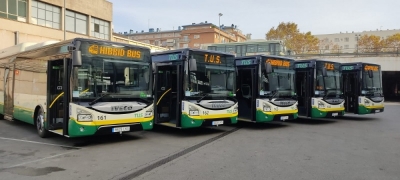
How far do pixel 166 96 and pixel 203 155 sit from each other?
4439 millimetres

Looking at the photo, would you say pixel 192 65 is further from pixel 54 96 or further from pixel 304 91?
pixel 304 91

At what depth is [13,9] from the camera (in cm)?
2888

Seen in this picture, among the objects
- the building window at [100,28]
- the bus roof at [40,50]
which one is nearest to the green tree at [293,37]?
the building window at [100,28]

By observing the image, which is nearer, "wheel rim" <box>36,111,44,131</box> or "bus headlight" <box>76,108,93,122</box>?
"bus headlight" <box>76,108,93,122</box>

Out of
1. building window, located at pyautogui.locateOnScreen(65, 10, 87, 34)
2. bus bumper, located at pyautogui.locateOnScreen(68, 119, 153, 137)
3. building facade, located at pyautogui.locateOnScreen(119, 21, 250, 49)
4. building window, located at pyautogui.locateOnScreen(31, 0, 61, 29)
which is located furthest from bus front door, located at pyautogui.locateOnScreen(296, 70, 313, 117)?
building facade, located at pyautogui.locateOnScreen(119, 21, 250, 49)

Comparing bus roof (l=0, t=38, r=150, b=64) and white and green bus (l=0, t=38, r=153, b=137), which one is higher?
bus roof (l=0, t=38, r=150, b=64)

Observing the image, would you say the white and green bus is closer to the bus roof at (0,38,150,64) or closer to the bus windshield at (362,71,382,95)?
the bus roof at (0,38,150,64)

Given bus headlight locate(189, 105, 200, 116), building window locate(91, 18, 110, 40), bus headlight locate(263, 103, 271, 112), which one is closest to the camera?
bus headlight locate(189, 105, 200, 116)

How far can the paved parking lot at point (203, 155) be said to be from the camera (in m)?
6.21

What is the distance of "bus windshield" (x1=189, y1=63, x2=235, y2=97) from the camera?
34.5 ft

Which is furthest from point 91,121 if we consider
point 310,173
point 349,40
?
point 349,40

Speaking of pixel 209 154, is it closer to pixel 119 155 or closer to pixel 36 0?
pixel 119 155

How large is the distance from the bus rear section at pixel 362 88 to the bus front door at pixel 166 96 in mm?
9832

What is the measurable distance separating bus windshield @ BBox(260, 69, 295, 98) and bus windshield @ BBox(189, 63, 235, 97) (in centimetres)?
166
